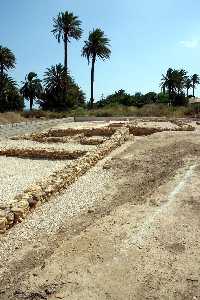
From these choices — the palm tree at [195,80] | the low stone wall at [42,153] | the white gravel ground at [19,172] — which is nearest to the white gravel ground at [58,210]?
the white gravel ground at [19,172]

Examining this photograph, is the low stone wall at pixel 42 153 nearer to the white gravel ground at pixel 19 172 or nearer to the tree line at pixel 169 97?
the white gravel ground at pixel 19 172

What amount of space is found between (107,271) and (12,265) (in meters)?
1.84

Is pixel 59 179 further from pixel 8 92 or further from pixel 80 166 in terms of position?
pixel 8 92

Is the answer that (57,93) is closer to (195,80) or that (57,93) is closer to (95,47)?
(95,47)

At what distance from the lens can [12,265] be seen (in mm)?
7656

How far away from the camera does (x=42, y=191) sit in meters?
11.4

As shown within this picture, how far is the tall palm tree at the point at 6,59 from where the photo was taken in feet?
172

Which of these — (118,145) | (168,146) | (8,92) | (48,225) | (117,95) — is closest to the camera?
(48,225)

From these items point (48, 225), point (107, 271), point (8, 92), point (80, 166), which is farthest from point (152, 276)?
point (8, 92)

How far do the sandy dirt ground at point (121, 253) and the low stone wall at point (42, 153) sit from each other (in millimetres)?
6716

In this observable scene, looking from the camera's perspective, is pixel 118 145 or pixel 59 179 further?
pixel 118 145

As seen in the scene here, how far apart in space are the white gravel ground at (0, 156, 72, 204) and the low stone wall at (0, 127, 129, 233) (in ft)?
3.49

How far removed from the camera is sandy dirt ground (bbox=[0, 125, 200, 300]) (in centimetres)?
639

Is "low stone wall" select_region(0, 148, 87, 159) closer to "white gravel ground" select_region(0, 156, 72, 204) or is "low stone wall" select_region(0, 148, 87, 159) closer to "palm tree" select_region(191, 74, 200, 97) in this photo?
"white gravel ground" select_region(0, 156, 72, 204)
